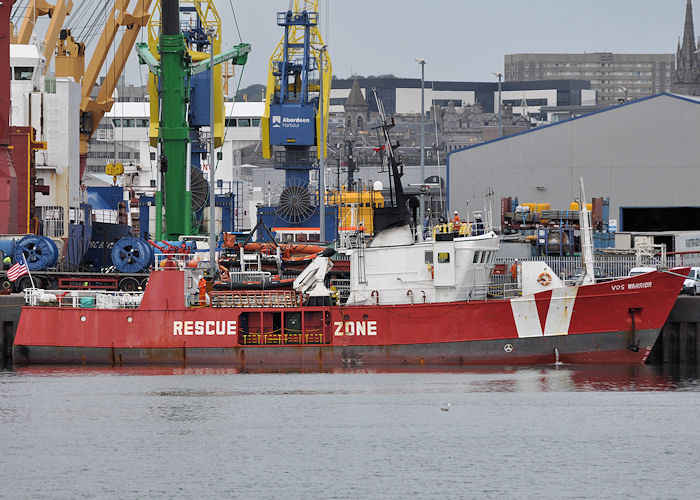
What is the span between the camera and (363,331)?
47219 millimetres

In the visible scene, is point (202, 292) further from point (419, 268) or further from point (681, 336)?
point (681, 336)

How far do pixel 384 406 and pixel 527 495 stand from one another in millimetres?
10218

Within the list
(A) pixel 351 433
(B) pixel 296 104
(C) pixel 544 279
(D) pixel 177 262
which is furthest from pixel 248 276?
(B) pixel 296 104

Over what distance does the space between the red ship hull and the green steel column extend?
455 inches

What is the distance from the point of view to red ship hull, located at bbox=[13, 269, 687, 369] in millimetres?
45750

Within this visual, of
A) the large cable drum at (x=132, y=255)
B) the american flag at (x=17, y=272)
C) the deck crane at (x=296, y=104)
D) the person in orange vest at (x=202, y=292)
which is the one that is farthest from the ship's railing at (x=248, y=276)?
the deck crane at (x=296, y=104)

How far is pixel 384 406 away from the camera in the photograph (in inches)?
1615

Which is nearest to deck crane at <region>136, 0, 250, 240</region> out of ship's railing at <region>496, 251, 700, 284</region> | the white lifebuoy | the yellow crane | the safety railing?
the safety railing

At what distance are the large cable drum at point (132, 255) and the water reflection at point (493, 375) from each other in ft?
23.6

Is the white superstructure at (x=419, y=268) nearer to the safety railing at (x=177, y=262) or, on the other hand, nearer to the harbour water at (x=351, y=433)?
the harbour water at (x=351, y=433)

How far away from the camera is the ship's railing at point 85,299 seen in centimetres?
4900

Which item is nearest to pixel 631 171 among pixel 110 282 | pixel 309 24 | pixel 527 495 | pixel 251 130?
pixel 309 24

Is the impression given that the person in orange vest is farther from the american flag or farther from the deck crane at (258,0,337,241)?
the deck crane at (258,0,337,241)

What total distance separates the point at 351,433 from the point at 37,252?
22.4 metres
